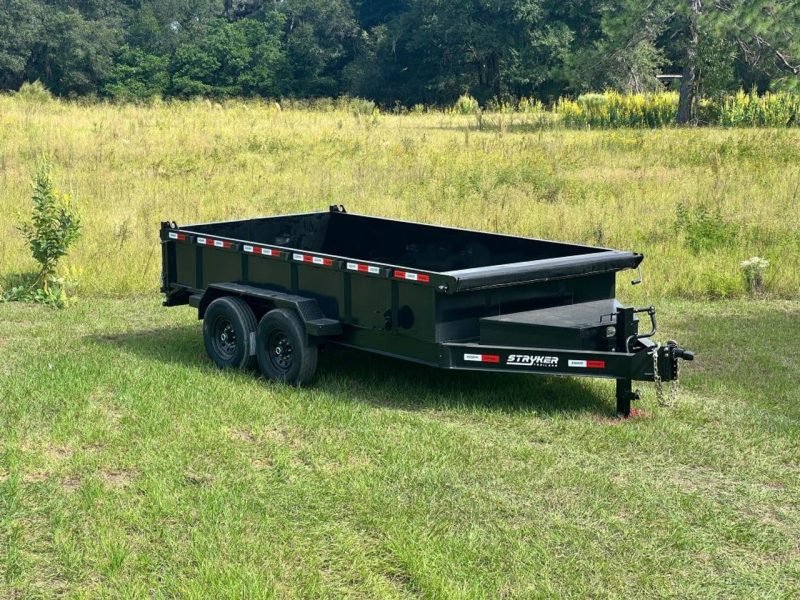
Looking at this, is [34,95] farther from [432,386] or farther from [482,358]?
[482,358]

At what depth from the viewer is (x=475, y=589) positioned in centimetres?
519

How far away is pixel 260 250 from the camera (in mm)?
9086

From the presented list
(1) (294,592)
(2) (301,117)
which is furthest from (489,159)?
(1) (294,592)

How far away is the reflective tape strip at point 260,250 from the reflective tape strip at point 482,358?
6.51ft

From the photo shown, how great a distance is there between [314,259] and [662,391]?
273cm

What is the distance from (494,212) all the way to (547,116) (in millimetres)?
17144

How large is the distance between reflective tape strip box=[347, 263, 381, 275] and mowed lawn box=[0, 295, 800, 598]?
961mm

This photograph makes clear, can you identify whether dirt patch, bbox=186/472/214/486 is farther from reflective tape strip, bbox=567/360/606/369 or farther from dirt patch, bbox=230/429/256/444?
reflective tape strip, bbox=567/360/606/369

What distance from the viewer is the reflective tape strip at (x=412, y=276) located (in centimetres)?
770

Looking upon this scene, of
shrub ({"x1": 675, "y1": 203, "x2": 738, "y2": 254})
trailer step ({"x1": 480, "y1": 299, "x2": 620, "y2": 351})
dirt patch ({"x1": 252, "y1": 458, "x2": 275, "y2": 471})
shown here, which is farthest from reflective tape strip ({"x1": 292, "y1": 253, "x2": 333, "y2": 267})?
shrub ({"x1": 675, "y1": 203, "x2": 738, "y2": 254})

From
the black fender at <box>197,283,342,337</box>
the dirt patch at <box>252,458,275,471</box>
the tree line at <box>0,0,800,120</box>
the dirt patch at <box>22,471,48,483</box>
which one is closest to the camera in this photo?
the dirt patch at <box>22,471,48,483</box>

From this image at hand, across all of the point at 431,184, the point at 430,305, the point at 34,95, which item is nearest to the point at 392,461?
the point at 430,305

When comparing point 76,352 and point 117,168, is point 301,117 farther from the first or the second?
point 76,352

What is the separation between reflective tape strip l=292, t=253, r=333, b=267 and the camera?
8.46 metres
